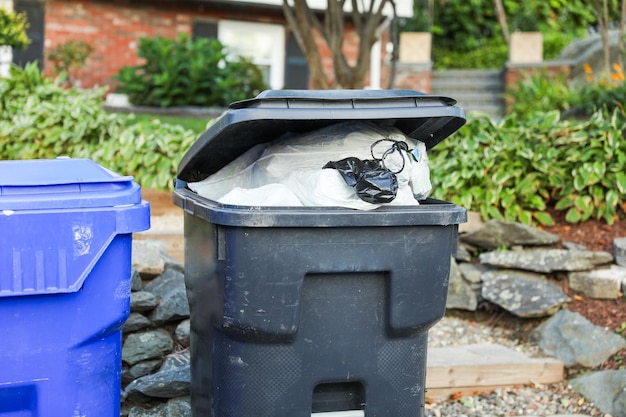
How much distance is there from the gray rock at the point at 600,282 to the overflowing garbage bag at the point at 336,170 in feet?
7.65

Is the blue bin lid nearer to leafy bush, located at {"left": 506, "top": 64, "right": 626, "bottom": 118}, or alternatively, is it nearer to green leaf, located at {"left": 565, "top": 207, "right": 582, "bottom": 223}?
green leaf, located at {"left": 565, "top": 207, "right": 582, "bottom": 223}

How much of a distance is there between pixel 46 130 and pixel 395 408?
14.7 feet

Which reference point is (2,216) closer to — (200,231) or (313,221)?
(200,231)

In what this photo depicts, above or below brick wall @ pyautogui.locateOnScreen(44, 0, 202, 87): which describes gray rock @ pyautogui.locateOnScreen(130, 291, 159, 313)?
below

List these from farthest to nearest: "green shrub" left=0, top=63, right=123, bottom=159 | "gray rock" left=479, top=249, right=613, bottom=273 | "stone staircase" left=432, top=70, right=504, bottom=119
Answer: "stone staircase" left=432, top=70, right=504, bottom=119 < "green shrub" left=0, top=63, right=123, bottom=159 < "gray rock" left=479, top=249, right=613, bottom=273

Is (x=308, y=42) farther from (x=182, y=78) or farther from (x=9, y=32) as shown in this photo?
(x=9, y=32)

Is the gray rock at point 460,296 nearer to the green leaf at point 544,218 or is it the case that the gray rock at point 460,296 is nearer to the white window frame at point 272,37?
the green leaf at point 544,218

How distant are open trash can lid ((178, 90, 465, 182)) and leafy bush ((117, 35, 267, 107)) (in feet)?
22.0

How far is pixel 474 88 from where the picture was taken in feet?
40.4

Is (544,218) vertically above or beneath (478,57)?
beneath

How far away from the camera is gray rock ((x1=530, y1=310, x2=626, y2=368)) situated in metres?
4.43

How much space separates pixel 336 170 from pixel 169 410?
4.85 feet

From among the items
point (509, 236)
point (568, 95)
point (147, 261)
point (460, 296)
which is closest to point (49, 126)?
point (147, 261)

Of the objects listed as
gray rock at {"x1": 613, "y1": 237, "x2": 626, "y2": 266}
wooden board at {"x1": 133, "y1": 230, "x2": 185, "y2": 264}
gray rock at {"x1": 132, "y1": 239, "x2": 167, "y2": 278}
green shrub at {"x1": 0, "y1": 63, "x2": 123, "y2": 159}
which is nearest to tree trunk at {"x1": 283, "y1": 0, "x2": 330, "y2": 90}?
green shrub at {"x1": 0, "y1": 63, "x2": 123, "y2": 159}
